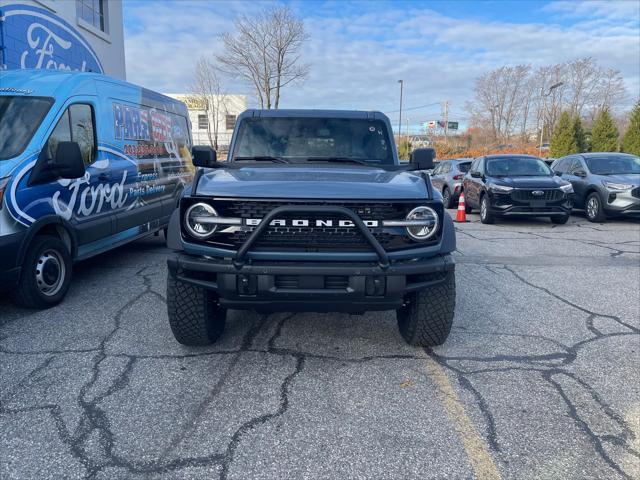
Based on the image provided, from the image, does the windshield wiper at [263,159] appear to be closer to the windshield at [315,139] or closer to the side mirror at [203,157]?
the windshield at [315,139]

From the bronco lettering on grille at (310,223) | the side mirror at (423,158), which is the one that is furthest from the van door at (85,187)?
the side mirror at (423,158)

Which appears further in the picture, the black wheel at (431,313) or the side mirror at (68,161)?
the side mirror at (68,161)

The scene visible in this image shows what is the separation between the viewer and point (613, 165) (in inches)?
470

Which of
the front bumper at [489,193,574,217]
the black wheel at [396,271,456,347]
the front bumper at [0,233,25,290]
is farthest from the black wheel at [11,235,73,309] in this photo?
the front bumper at [489,193,574,217]

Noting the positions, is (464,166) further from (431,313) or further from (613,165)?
(431,313)

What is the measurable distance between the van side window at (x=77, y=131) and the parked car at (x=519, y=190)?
331 inches

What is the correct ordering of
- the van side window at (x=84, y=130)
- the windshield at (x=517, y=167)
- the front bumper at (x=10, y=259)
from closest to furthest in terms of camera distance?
1. the front bumper at (x=10, y=259)
2. the van side window at (x=84, y=130)
3. the windshield at (x=517, y=167)

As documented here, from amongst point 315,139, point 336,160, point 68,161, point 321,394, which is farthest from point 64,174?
point 321,394

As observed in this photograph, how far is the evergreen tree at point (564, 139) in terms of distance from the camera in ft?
98.6

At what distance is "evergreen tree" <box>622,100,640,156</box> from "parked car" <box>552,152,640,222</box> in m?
15.2

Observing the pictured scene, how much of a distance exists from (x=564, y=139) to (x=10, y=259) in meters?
32.4

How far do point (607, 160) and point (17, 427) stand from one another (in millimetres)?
13204

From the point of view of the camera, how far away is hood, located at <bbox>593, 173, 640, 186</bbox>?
36.0ft

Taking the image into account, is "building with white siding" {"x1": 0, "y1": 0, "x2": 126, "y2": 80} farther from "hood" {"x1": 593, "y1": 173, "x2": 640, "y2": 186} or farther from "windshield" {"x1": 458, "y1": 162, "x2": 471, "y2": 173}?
"hood" {"x1": 593, "y1": 173, "x2": 640, "y2": 186}
